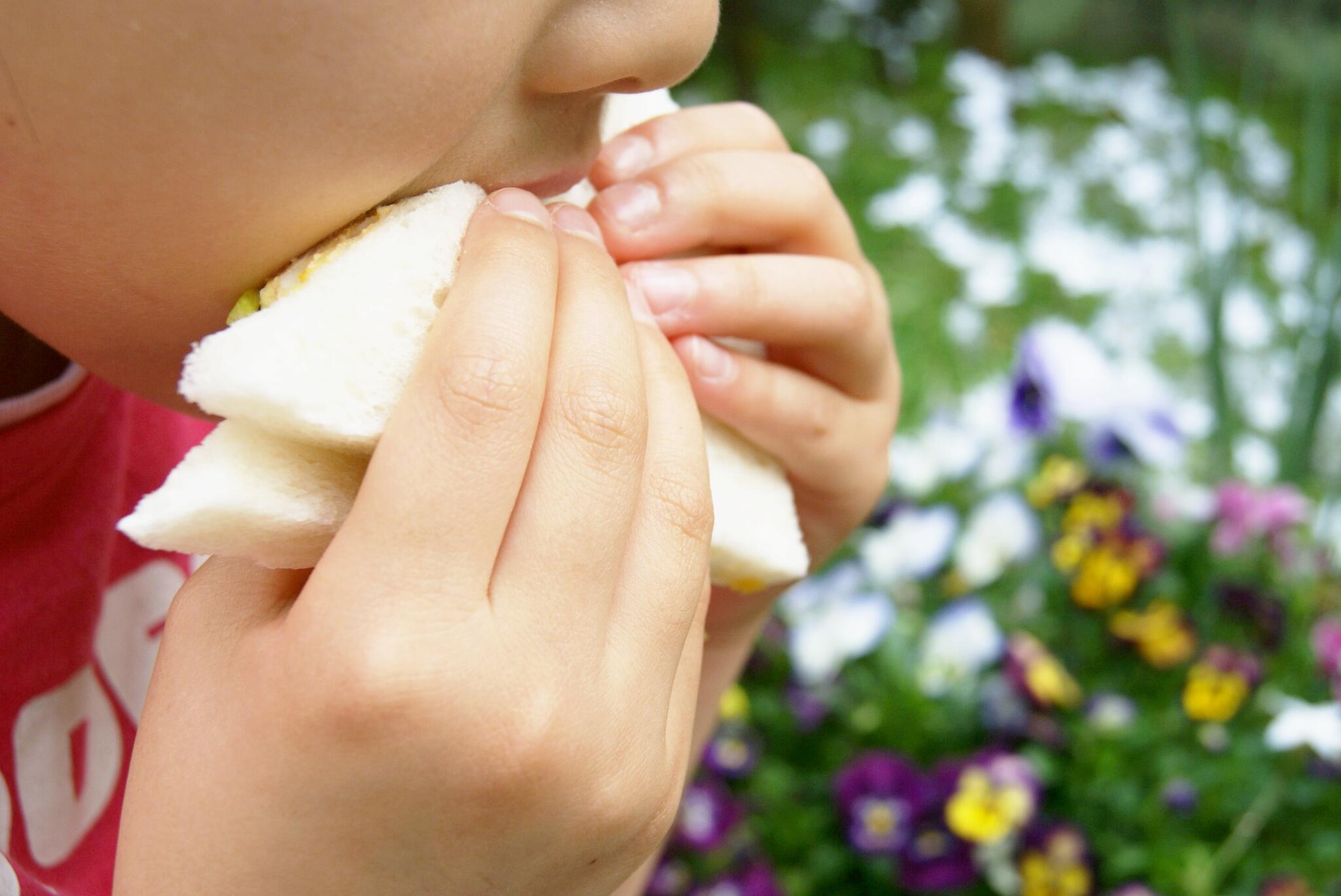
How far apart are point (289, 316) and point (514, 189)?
17 cm

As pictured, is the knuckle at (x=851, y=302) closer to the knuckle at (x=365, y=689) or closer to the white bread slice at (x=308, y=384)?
the white bread slice at (x=308, y=384)

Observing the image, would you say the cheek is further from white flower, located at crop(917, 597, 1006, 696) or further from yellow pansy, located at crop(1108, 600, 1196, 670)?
yellow pansy, located at crop(1108, 600, 1196, 670)

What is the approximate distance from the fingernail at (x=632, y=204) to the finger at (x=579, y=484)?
8.2 inches

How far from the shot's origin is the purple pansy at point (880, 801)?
1.55 meters

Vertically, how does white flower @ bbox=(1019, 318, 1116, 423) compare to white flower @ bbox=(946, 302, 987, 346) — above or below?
above

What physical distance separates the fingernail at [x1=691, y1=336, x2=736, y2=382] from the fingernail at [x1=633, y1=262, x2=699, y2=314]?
4 cm

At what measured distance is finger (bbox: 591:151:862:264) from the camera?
0.92m

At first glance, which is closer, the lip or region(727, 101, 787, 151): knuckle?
the lip

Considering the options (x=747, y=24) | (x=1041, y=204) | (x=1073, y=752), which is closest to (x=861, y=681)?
(x=1073, y=752)

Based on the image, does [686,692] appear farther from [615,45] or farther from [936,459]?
[936,459]

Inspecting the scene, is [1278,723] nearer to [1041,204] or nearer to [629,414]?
[629,414]

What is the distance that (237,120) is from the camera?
609 millimetres

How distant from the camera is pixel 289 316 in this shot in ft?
2.20

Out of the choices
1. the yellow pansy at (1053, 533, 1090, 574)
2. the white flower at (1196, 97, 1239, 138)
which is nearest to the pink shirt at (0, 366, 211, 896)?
the yellow pansy at (1053, 533, 1090, 574)
